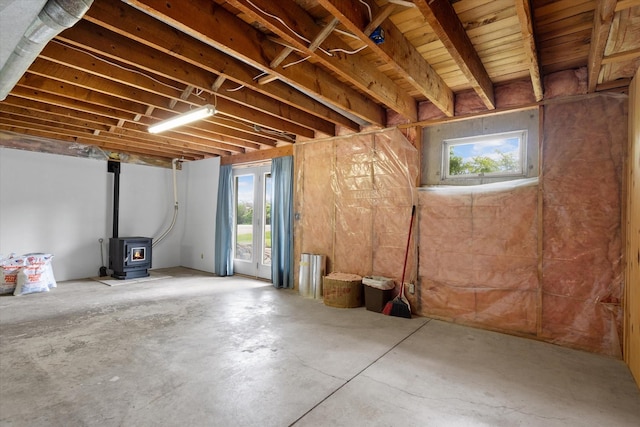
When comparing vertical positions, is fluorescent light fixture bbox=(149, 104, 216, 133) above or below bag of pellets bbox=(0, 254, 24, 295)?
above

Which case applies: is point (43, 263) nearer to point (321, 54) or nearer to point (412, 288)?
point (321, 54)

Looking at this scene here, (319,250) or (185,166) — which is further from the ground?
(185,166)

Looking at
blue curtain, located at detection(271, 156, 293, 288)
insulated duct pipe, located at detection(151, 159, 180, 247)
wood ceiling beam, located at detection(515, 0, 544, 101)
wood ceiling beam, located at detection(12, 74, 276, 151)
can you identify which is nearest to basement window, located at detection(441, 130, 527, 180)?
wood ceiling beam, located at detection(515, 0, 544, 101)

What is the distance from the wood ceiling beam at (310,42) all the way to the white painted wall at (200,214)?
4.36 metres

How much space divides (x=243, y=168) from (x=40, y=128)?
10.2 ft

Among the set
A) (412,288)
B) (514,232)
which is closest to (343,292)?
(412,288)

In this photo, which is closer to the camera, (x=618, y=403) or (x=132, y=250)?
(x=618, y=403)

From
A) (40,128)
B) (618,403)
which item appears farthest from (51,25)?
(40,128)

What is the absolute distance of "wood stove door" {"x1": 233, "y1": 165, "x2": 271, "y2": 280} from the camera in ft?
19.1

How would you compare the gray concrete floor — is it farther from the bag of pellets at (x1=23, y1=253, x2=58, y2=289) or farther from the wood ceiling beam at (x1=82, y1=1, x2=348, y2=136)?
the wood ceiling beam at (x1=82, y1=1, x2=348, y2=136)

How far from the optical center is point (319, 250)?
477 cm

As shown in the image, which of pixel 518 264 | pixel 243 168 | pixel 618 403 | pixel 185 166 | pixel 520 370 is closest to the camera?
pixel 618 403

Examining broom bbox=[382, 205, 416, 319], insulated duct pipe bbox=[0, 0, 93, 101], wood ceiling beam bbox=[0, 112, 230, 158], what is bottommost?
broom bbox=[382, 205, 416, 319]

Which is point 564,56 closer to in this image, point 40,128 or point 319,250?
point 319,250
